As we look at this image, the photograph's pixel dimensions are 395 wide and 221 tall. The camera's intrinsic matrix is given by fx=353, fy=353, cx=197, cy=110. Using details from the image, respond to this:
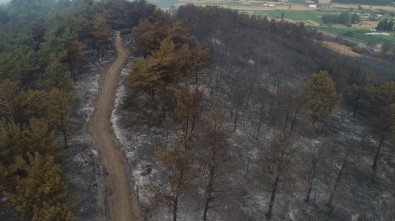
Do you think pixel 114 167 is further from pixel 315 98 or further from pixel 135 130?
pixel 315 98

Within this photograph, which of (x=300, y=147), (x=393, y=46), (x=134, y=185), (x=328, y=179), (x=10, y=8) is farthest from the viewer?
(x=10, y=8)

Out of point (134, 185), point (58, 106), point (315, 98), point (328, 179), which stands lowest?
point (328, 179)

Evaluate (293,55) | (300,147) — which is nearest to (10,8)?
(293,55)

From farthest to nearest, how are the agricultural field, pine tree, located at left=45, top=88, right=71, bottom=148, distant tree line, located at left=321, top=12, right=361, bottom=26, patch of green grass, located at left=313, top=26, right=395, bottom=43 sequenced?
distant tree line, located at left=321, top=12, right=361, bottom=26 < the agricultural field < patch of green grass, located at left=313, top=26, right=395, bottom=43 < pine tree, located at left=45, top=88, right=71, bottom=148

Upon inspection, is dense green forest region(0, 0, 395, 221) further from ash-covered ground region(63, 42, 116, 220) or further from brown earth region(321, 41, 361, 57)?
brown earth region(321, 41, 361, 57)

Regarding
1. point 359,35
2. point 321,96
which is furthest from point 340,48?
point 321,96

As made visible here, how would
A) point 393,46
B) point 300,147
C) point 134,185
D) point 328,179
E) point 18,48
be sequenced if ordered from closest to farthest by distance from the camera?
point 134,185 < point 328,179 < point 300,147 < point 18,48 < point 393,46

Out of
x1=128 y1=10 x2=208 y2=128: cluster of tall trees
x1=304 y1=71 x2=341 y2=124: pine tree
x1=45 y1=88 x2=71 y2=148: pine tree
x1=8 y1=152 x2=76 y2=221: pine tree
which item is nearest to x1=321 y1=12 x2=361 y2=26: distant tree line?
x1=304 y1=71 x2=341 y2=124: pine tree
